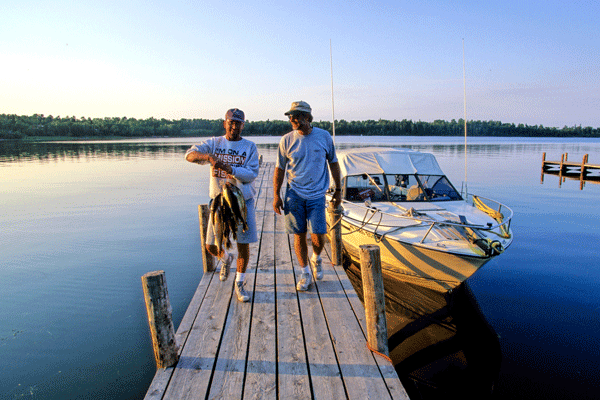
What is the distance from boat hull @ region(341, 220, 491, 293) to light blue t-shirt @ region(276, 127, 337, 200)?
2634 mm

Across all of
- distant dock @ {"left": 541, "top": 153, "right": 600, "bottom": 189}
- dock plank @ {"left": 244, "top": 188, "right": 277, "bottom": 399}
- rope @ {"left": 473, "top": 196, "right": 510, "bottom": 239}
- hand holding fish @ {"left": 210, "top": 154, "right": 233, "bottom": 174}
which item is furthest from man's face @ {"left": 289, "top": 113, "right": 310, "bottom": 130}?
distant dock @ {"left": 541, "top": 153, "right": 600, "bottom": 189}

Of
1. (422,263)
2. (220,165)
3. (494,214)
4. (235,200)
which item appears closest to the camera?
(220,165)

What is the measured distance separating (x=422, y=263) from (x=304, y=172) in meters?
3.18

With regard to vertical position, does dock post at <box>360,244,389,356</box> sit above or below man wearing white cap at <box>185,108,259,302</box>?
below

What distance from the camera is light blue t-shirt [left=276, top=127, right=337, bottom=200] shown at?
3.84 m

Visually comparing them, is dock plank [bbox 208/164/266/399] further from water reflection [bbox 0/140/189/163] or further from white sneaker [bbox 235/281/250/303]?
water reflection [bbox 0/140/189/163]

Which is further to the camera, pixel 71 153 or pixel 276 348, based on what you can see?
pixel 71 153

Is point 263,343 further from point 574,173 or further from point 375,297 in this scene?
point 574,173

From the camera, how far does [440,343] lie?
5449mm

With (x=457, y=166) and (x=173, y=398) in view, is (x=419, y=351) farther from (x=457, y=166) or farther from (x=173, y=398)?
(x=457, y=166)

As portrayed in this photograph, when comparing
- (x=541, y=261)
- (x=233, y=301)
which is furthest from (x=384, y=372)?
(x=541, y=261)

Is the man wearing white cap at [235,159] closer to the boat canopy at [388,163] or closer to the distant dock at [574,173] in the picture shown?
the boat canopy at [388,163]

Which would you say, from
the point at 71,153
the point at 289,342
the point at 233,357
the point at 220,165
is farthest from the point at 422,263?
the point at 71,153

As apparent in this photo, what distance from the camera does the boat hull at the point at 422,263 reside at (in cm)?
548
